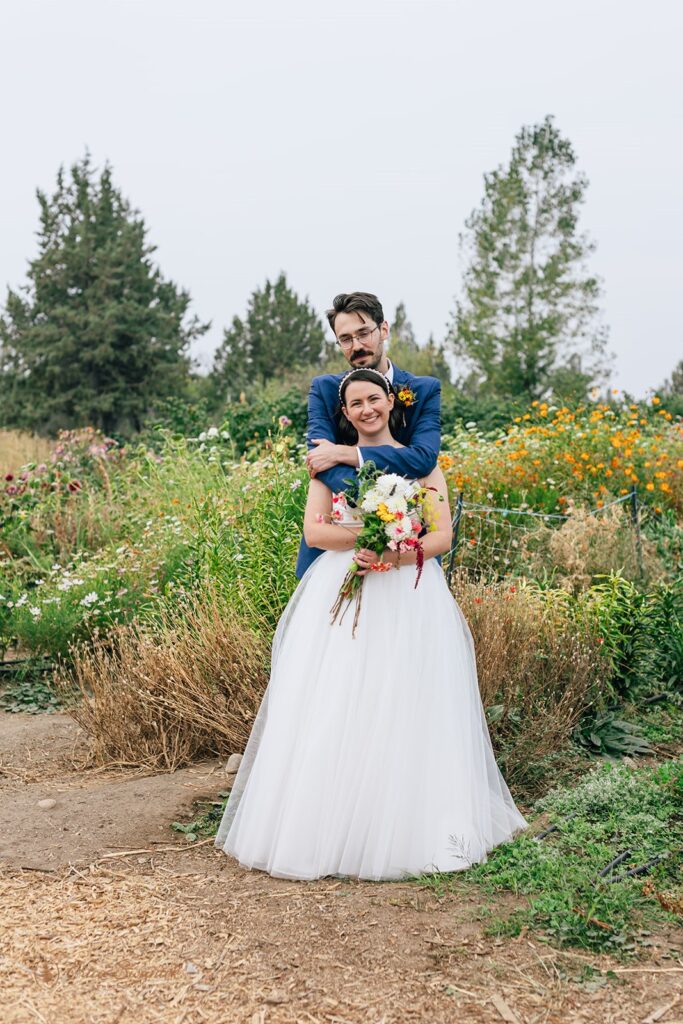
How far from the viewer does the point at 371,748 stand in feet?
12.4

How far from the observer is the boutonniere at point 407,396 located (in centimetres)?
407

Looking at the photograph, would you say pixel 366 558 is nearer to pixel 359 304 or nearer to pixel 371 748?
pixel 371 748

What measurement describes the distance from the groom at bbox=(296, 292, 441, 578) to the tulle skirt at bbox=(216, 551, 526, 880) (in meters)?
0.37

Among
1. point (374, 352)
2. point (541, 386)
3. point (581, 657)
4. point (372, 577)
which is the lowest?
point (581, 657)

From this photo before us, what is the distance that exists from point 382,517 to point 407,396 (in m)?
0.63

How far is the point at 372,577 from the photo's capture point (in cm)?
395

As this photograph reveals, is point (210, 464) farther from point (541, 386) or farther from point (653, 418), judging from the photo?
point (541, 386)

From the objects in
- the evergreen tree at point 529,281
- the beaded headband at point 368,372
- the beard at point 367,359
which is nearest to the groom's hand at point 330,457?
the beaded headband at point 368,372

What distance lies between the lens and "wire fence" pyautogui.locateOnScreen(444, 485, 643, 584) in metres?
7.27

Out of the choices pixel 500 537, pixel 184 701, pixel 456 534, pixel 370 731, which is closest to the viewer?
pixel 370 731

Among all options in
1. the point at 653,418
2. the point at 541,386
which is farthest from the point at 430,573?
the point at 541,386

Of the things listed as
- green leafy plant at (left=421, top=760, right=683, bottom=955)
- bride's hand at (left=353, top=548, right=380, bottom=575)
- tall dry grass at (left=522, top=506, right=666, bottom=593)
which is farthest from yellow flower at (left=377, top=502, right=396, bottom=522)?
tall dry grass at (left=522, top=506, right=666, bottom=593)

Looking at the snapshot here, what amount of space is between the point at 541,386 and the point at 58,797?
76.2 feet

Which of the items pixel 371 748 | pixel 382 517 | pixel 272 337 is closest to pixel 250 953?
pixel 371 748
